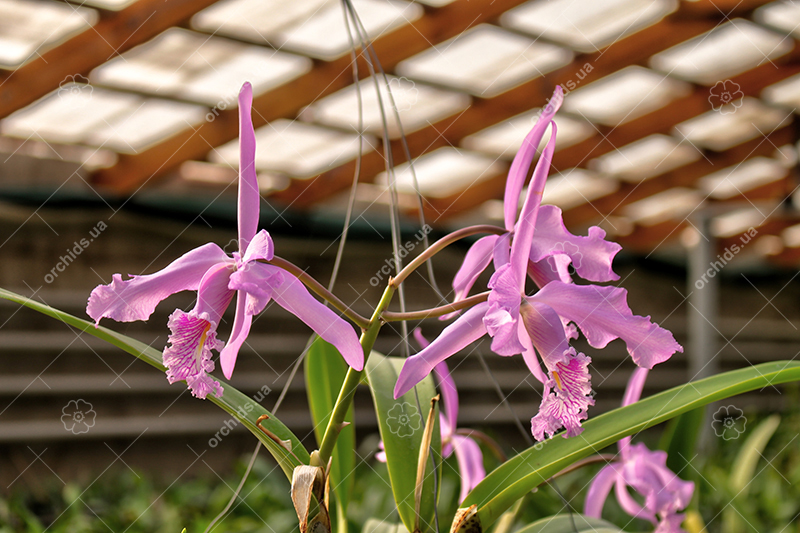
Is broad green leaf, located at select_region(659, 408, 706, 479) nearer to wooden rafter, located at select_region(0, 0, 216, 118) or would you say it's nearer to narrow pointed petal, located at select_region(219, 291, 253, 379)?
narrow pointed petal, located at select_region(219, 291, 253, 379)

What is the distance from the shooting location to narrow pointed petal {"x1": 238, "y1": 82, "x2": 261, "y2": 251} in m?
0.46

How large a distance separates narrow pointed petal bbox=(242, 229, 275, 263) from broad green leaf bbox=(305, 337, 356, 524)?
0.33 meters

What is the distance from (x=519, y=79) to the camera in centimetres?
329

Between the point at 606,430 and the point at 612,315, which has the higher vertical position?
the point at 612,315

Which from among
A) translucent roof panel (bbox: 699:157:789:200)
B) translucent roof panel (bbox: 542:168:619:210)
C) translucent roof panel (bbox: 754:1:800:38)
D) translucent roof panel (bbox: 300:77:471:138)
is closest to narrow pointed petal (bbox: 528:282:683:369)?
translucent roof panel (bbox: 300:77:471:138)

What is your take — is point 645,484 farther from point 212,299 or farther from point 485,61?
point 485,61

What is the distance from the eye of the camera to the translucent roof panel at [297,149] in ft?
11.0

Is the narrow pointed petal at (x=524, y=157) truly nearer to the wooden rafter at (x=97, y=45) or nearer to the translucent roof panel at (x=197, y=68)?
the wooden rafter at (x=97, y=45)

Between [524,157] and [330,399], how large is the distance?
0.40 m

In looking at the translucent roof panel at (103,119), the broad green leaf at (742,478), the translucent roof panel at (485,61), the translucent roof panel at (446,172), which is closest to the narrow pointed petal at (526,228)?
the broad green leaf at (742,478)

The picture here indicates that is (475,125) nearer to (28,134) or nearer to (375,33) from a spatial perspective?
(375,33)

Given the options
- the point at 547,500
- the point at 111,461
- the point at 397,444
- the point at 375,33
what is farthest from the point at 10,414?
the point at 397,444

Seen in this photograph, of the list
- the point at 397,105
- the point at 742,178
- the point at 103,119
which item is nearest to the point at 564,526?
the point at 397,105

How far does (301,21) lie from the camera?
2.62 meters
